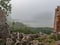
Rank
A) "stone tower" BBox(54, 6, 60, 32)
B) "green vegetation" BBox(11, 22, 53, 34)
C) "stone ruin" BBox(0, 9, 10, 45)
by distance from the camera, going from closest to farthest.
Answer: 1. "stone ruin" BBox(0, 9, 10, 45)
2. "stone tower" BBox(54, 6, 60, 32)
3. "green vegetation" BBox(11, 22, 53, 34)

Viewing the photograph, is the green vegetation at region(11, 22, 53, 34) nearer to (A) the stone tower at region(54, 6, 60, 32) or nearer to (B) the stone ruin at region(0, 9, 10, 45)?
(A) the stone tower at region(54, 6, 60, 32)

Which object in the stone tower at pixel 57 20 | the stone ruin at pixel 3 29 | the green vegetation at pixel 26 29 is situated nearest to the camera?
the stone ruin at pixel 3 29

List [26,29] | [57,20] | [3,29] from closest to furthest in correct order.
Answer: [3,29] → [57,20] → [26,29]

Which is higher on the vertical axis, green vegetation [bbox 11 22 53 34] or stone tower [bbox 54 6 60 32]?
stone tower [bbox 54 6 60 32]

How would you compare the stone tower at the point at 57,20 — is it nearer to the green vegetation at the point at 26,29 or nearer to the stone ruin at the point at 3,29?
the green vegetation at the point at 26,29

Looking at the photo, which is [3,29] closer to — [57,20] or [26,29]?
[57,20]

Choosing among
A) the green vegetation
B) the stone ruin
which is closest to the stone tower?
the green vegetation

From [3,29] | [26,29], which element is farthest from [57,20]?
[26,29]

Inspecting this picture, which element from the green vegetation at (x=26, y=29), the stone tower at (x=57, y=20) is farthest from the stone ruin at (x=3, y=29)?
the green vegetation at (x=26, y=29)

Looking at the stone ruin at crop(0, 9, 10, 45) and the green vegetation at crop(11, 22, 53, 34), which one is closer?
the stone ruin at crop(0, 9, 10, 45)

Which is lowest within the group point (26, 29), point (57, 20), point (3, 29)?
point (26, 29)

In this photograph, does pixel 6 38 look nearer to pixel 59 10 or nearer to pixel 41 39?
pixel 41 39

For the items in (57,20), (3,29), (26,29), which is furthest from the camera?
(26,29)

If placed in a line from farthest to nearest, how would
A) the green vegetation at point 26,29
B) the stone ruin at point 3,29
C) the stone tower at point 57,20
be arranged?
the green vegetation at point 26,29
the stone tower at point 57,20
the stone ruin at point 3,29
